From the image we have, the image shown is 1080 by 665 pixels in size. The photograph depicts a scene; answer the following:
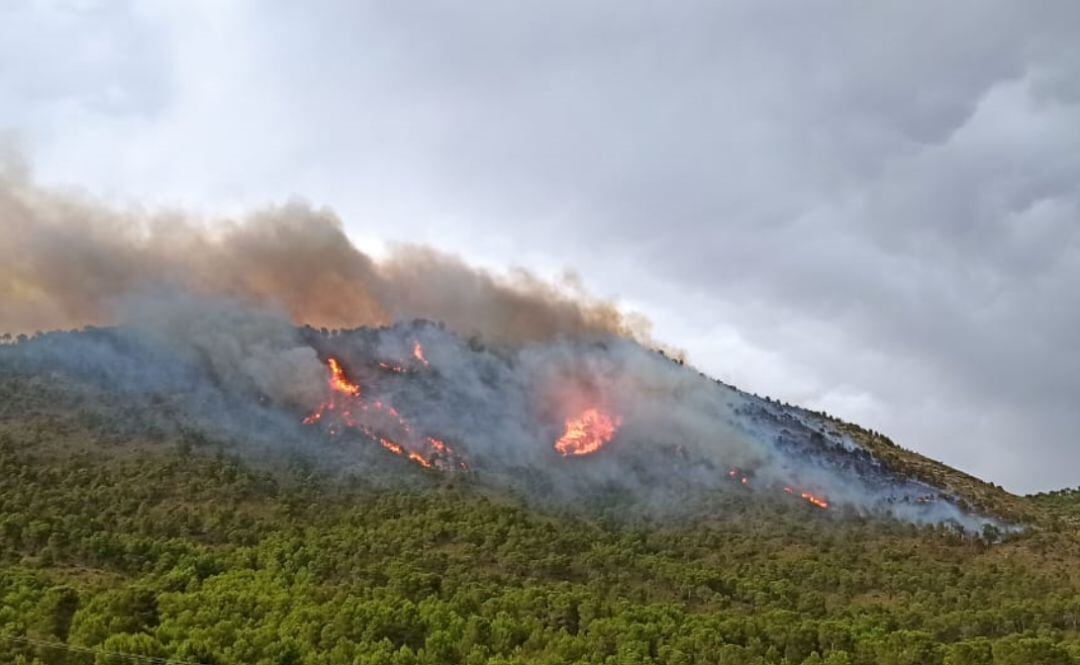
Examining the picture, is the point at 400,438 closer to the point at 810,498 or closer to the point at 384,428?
the point at 384,428

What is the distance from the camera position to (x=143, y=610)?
308ft

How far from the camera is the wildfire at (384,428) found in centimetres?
17776

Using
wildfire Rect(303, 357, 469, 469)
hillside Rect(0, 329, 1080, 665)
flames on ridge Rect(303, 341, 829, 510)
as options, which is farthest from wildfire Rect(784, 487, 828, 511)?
wildfire Rect(303, 357, 469, 469)

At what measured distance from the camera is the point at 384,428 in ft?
618

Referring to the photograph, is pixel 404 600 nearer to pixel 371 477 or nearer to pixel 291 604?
pixel 291 604

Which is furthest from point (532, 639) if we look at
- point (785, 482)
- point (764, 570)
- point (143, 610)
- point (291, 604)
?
point (785, 482)

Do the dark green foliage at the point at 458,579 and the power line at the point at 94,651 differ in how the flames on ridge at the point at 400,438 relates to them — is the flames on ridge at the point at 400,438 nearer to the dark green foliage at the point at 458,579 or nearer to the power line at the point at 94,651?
the dark green foliage at the point at 458,579

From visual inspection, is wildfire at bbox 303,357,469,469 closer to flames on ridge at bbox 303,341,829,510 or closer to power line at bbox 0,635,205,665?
flames on ridge at bbox 303,341,829,510

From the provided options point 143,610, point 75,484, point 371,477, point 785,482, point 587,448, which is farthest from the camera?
point 587,448

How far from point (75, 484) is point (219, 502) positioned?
855 inches

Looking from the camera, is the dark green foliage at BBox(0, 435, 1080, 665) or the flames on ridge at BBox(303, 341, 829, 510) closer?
the dark green foliage at BBox(0, 435, 1080, 665)

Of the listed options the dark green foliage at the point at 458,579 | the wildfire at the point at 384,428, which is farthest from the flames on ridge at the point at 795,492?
the wildfire at the point at 384,428

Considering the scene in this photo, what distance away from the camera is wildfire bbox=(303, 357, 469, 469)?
17776 centimetres

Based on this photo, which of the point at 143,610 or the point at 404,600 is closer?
the point at 143,610
